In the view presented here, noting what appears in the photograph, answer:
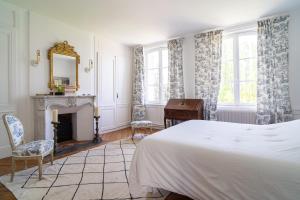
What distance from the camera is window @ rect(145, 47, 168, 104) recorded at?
5.42 m

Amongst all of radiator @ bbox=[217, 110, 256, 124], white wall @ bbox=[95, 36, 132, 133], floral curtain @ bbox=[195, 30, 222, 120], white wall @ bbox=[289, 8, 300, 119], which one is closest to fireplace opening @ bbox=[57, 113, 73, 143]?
white wall @ bbox=[95, 36, 132, 133]

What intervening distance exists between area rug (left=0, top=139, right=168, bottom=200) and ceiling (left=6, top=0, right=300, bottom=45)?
269 cm

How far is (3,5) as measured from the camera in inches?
121

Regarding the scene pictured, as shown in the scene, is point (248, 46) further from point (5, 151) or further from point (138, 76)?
point (5, 151)

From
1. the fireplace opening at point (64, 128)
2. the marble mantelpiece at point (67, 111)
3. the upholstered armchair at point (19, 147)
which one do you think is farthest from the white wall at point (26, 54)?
the upholstered armchair at point (19, 147)

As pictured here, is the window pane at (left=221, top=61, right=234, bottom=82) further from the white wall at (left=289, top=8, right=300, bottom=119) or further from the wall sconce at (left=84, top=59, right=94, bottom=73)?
the wall sconce at (left=84, top=59, right=94, bottom=73)

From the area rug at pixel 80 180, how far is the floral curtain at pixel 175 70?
2373mm

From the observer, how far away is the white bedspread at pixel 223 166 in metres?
1.16

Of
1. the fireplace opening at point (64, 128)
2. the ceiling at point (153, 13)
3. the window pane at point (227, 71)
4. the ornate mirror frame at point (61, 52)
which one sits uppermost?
the ceiling at point (153, 13)

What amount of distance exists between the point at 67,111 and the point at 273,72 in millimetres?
4486

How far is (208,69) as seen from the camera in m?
4.38

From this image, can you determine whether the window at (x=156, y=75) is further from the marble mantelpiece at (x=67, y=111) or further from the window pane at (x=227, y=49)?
the marble mantelpiece at (x=67, y=111)

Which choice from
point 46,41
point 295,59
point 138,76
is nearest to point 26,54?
point 46,41

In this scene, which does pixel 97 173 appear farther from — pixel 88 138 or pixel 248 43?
pixel 248 43
